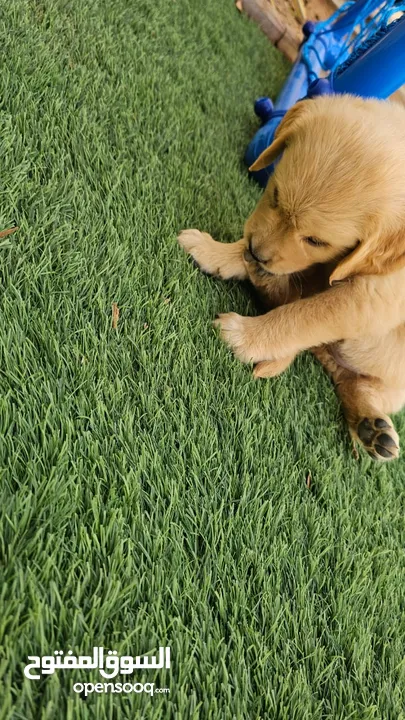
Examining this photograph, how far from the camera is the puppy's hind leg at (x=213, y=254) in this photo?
6.07ft

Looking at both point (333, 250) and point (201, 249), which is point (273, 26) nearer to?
point (201, 249)

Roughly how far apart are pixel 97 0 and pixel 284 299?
6.32 ft

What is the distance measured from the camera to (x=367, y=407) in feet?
6.47

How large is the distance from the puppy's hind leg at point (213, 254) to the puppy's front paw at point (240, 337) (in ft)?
0.79

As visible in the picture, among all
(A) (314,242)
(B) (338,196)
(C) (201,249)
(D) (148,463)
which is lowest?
(D) (148,463)

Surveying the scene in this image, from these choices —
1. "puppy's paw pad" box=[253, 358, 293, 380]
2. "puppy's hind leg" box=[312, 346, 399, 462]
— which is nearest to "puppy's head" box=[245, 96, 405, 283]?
"puppy's paw pad" box=[253, 358, 293, 380]

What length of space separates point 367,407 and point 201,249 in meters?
0.95

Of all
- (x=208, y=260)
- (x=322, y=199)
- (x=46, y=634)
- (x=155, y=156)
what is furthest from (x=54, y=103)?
(x=46, y=634)

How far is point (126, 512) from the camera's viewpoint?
107 centimetres

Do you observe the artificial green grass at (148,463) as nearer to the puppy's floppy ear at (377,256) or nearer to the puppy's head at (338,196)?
the puppy's head at (338,196)

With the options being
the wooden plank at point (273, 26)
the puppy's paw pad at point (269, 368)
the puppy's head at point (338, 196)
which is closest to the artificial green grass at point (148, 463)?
the puppy's paw pad at point (269, 368)

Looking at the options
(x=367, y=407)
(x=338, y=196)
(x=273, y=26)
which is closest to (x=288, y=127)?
(x=338, y=196)

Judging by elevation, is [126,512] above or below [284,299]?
below

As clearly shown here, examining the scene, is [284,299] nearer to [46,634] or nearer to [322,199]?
[322,199]
